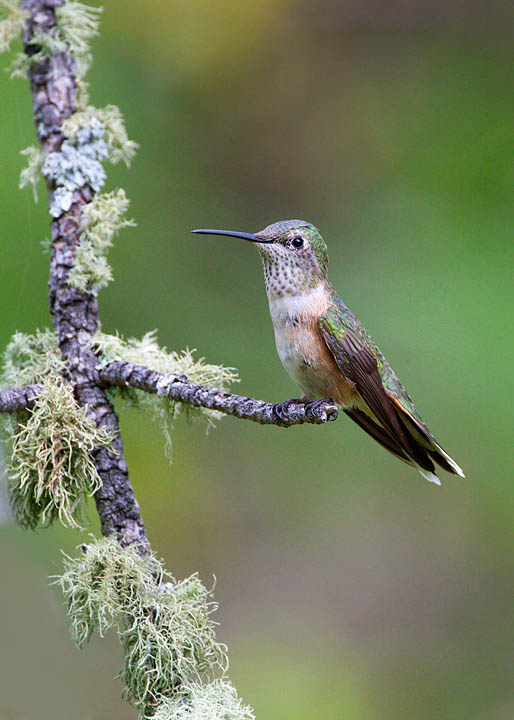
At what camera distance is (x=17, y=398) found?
167cm

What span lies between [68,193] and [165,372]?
1.57ft

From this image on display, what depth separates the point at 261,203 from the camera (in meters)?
3.56

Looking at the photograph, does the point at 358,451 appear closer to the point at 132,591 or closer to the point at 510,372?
the point at 510,372

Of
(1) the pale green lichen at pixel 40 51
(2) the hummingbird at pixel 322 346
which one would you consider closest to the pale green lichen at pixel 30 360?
(2) the hummingbird at pixel 322 346

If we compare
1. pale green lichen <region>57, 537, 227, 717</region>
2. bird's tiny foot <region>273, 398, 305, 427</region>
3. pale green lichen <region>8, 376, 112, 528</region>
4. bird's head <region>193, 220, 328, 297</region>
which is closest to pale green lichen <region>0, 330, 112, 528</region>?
pale green lichen <region>8, 376, 112, 528</region>

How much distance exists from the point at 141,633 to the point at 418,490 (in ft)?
7.82

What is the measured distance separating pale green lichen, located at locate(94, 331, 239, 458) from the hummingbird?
0.26 meters

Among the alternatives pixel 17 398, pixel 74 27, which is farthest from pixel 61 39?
pixel 17 398

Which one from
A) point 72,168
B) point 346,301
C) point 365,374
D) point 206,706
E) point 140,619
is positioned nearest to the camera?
point 206,706

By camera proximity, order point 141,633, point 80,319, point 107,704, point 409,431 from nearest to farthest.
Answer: point 141,633
point 80,319
point 409,431
point 107,704

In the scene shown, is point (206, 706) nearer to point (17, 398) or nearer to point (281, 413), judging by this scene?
point (281, 413)

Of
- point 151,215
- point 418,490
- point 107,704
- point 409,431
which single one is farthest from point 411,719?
point 151,215

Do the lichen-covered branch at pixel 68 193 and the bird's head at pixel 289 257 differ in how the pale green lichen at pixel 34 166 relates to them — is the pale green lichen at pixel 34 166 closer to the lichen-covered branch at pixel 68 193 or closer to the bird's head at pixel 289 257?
the lichen-covered branch at pixel 68 193

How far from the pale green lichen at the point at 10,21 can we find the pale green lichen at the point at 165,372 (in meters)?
0.74
